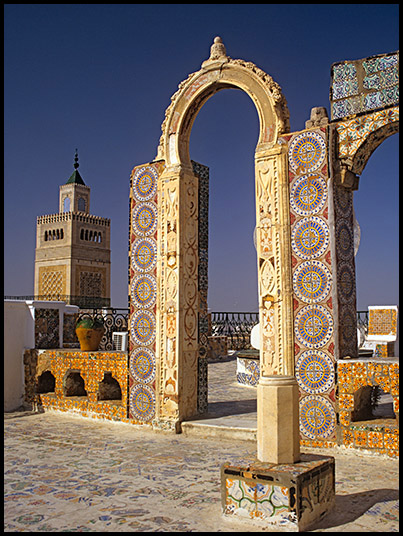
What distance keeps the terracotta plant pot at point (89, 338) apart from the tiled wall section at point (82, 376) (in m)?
0.16

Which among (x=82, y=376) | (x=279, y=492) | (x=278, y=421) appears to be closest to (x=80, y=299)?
(x=82, y=376)

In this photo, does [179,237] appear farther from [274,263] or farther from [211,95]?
[211,95]

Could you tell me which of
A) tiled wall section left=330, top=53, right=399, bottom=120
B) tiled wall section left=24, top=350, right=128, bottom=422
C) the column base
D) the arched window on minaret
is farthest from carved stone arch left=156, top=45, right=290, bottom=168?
the arched window on minaret

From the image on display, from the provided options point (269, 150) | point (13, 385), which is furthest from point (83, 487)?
point (13, 385)

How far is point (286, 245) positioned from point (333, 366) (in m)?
1.37

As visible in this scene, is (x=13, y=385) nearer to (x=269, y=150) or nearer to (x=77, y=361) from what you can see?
(x=77, y=361)

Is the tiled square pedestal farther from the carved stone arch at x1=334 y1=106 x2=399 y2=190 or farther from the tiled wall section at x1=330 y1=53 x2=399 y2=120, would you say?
the tiled wall section at x1=330 y1=53 x2=399 y2=120

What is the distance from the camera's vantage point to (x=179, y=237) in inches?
264

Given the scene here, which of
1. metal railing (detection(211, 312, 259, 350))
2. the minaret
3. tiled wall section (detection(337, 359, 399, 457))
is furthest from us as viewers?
the minaret

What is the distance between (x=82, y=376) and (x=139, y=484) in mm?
3425

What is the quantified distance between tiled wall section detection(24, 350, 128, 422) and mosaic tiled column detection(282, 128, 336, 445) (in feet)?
8.53

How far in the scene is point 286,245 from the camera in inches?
228

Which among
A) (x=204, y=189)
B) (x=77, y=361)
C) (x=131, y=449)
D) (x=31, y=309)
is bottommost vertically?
(x=131, y=449)

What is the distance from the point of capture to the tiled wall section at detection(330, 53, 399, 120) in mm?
5484
